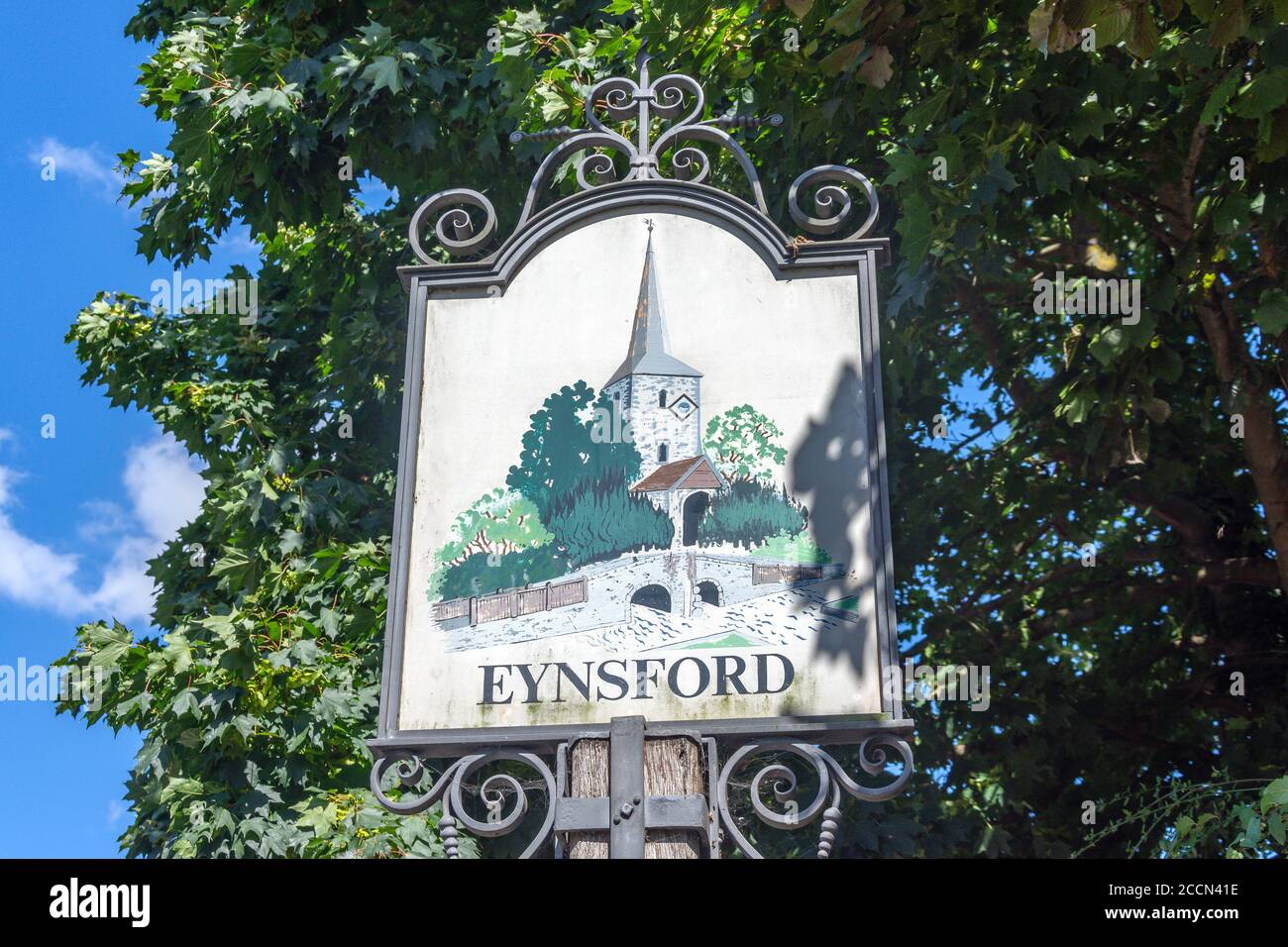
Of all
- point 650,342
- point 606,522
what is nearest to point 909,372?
point 650,342

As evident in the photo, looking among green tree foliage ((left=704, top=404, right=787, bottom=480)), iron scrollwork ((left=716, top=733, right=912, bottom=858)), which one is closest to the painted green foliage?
green tree foliage ((left=704, top=404, right=787, bottom=480))

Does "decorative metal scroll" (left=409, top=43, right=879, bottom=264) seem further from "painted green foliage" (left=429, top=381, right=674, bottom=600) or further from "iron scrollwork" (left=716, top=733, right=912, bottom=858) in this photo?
"iron scrollwork" (left=716, top=733, right=912, bottom=858)

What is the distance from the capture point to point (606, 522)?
14.1 feet

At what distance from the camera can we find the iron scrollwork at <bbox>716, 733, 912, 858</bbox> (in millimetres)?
3918

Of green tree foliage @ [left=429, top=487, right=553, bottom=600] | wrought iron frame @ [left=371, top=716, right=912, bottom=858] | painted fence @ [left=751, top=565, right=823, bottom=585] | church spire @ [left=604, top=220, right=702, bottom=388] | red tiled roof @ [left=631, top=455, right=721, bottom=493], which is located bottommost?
wrought iron frame @ [left=371, top=716, right=912, bottom=858]

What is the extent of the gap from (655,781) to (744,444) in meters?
1.08

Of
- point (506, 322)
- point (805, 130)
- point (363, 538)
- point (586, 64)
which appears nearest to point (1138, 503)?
point (805, 130)

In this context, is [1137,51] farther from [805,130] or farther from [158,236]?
[158,236]

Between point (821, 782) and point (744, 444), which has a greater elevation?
point (744, 444)

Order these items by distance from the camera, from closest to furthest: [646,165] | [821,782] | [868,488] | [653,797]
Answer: [653,797] < [821,782] < [868,488] < [646,165]

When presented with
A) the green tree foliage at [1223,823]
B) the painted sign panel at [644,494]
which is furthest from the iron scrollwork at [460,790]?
the green tree foliage at [1223,823]

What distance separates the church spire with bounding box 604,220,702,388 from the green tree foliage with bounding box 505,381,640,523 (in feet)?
0.42

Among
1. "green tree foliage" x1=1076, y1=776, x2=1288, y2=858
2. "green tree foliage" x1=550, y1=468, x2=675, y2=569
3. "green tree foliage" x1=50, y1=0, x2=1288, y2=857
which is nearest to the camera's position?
"green tree foliage" x1=550, y1=468, x2=675, y2=569

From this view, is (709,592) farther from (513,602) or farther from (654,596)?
(513,602)
